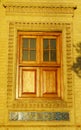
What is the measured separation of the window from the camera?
28.7ft

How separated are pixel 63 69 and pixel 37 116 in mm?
1288

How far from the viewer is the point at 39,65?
882 cm

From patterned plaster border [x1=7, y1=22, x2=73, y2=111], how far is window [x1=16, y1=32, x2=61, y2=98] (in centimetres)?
14

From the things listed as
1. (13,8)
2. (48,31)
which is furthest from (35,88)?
(13,8)

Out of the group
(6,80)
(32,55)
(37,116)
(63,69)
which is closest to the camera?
(37,116)

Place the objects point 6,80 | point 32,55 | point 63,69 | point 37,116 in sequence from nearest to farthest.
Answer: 1. point 37,116
2. point 6,80
3. point 63,69
4. point 32,55

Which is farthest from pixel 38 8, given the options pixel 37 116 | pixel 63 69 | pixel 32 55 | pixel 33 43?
pixel 37 116

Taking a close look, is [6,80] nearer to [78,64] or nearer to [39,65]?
[39,65]

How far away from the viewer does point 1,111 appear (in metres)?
8.52

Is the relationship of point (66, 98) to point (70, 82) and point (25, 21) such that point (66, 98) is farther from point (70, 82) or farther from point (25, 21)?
point (25, 21)

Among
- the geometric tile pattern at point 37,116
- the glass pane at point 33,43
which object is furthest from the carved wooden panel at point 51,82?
the glass pane at point 33,43

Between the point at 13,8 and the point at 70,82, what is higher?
the point at 13,8

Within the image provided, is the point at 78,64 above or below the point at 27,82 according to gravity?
above

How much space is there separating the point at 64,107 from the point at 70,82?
2.02 feet
